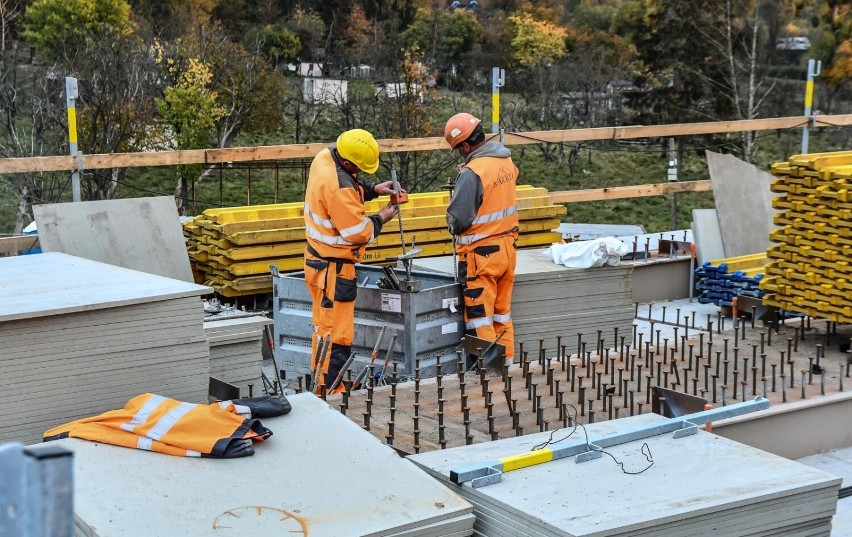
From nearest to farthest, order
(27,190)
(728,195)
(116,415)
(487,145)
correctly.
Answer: (116,415), (487,145), (728,195), (27,190)

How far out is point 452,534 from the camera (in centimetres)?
393

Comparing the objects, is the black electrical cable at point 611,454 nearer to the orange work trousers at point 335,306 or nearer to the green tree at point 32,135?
the orange work trousers at point 335,306

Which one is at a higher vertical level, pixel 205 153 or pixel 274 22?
pixel 274 22

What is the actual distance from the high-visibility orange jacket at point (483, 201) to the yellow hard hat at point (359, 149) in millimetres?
767

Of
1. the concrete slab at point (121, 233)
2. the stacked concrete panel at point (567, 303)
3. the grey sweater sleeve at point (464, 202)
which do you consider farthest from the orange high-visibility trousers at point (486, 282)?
the concrete slab at point (121, 233)

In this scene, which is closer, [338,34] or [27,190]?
[27,190]

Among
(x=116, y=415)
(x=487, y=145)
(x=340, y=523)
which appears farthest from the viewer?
(x=487, y=145)

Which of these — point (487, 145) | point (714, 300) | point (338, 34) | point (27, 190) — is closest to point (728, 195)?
point (714, 300)

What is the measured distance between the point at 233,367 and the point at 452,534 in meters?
3.57

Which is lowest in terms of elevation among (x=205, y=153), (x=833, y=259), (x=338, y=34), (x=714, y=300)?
(x=714, y=300)

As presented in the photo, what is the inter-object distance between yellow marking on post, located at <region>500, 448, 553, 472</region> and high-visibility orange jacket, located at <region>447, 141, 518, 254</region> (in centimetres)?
430

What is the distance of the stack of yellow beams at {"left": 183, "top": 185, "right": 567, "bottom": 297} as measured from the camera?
1073 centimetres

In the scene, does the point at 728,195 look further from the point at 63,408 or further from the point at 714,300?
the point at 63,408

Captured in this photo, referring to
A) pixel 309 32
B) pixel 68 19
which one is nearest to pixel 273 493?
pixel 68 19
